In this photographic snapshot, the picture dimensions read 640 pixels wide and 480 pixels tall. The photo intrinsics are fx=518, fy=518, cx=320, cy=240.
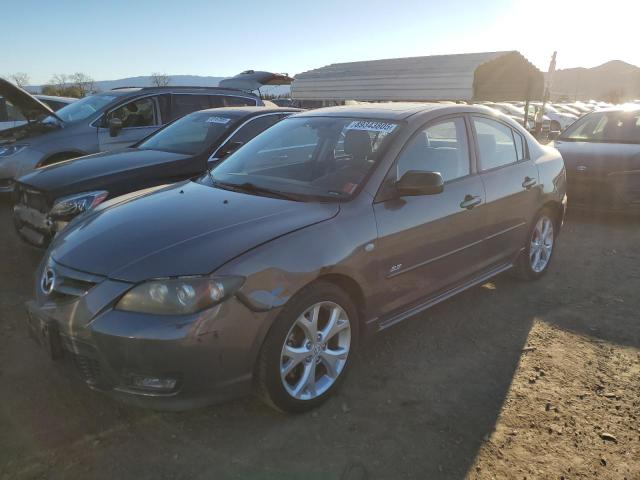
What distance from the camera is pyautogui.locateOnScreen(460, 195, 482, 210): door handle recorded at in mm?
3692

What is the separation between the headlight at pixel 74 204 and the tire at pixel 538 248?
12.5 ft

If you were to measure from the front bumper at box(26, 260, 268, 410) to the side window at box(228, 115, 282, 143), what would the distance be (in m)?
3.48

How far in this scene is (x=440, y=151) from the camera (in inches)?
146

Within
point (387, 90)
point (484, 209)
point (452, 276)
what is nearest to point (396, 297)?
point (452, 276)

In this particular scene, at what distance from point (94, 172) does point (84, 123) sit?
2881 millimetres

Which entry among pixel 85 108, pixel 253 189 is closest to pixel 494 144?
pixel 253 189

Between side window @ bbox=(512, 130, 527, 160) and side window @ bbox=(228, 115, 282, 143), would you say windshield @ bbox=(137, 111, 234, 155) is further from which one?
side window @ bbox=(512, 130, 527, 160)

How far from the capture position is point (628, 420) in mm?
2857

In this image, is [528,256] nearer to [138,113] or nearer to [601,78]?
[138,113]

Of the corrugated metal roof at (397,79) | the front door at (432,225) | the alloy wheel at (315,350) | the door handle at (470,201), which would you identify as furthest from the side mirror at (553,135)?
the corrugated metal roof at (397,79)

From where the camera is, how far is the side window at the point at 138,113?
752 centimetres

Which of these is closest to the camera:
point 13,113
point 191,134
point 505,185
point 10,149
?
point 505,185

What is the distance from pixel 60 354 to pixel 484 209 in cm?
296

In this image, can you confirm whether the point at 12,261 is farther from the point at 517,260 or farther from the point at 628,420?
the point at 628,420
